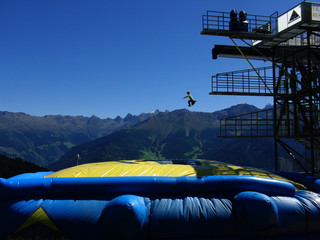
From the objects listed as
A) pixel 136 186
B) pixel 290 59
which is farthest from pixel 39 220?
pixel 290 59

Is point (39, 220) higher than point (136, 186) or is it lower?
lower

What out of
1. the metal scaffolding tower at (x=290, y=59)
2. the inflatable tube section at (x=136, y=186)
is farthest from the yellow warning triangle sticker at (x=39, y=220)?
the metal scaffolding tower at (x=290, y=59)

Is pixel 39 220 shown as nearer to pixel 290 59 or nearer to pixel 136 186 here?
pixel 136 186

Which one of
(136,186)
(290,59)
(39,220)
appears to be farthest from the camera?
(290,59)

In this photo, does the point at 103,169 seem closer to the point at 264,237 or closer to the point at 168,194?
the point at 168,194

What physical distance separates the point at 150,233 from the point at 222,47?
43.1ft

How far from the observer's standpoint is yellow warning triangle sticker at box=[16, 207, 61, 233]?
7.34 m

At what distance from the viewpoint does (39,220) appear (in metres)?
7.38

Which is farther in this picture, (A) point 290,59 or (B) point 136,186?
(A) point 290,59

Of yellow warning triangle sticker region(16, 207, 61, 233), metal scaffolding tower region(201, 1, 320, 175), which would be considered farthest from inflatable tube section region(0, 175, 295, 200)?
metal scaffolding tower region(201, 1, 320, 175)

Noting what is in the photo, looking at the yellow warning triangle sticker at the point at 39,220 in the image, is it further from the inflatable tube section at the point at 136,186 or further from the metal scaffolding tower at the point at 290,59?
the metal scaffolding tower at the point at 290,59

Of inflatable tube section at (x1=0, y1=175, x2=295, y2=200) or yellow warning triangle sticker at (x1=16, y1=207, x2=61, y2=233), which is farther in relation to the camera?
inflatable tube section at (x1=0, y1=175, x2=295, y2=200)

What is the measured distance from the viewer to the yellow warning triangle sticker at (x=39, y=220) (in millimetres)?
7336

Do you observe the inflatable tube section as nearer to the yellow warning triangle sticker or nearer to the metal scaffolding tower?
the yellow warning triangle sticker
